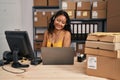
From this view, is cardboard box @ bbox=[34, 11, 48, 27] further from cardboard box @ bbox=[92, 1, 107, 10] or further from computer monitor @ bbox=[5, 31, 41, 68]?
computer monitor @ bbox=[5, 31, 41, 68]

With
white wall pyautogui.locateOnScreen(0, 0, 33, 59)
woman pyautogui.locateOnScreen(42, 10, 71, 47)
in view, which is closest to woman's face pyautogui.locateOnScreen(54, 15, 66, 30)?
woman pyautogui.locateOnScreen(42, 10, 71, 47)

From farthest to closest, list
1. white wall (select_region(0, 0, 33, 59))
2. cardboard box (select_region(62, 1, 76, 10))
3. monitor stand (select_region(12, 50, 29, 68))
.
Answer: white wall (select_region(0, 0, 33, 59))
cardboard box (select_region(62, 1, 76, 10))
monitor stand (select_region(12, 50, 29, 68))

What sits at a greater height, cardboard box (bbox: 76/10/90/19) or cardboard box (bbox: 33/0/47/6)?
cardboard box (bbox: 33/0/47/6)

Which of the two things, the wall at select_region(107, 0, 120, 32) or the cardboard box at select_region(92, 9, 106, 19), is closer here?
the wall at select_region(107, 0, 120, 32)

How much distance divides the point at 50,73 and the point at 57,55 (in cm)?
28

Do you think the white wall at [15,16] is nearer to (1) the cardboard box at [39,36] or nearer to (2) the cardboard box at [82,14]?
(1) the cardboard box at [39,36]

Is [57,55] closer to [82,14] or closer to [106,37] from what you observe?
[106,37]

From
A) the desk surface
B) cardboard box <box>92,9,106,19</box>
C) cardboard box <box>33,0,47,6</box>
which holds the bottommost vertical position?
the desk surface

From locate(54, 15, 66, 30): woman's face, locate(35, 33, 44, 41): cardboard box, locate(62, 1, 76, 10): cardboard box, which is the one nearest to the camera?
locate(54, 15, 66, 30): woman's face

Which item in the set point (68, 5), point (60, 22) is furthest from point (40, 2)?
point (60, 22)

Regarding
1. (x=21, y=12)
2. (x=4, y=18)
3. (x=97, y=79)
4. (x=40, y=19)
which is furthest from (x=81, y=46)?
(x=97, y=79)

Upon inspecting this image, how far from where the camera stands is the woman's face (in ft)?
7.64

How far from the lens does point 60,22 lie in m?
2.32

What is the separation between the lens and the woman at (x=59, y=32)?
2.34 meters
